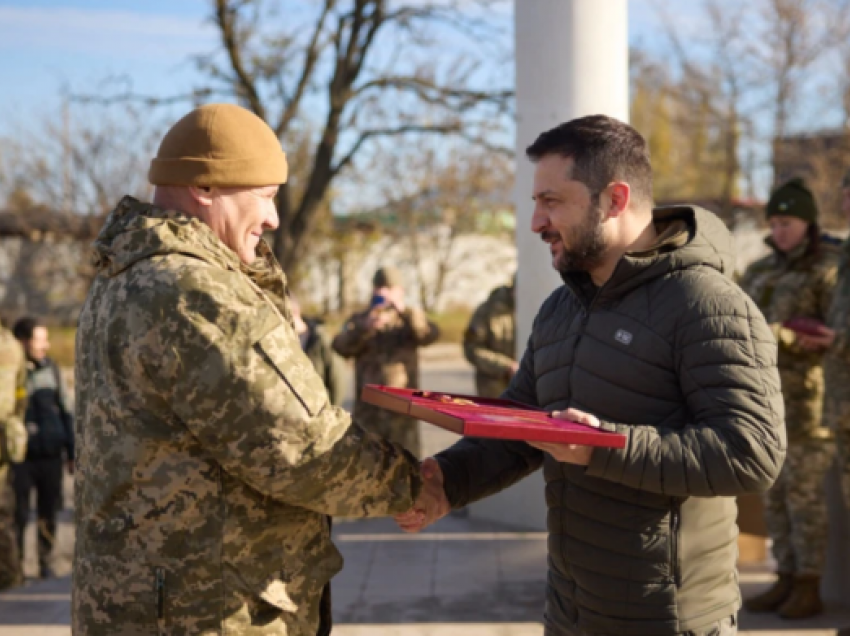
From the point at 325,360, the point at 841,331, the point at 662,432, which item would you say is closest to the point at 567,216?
the point at 662,432

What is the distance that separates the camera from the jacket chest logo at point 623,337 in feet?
9.75

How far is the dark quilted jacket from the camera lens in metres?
2.75

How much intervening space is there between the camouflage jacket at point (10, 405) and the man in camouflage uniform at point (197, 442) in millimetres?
4681

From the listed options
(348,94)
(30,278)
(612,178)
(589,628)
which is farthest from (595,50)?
(30,278)

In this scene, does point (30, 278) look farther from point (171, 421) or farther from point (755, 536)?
point (171, 421)

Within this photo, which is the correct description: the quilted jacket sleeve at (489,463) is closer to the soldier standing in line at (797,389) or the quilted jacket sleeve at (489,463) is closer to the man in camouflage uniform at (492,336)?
the soldier standing in line at (797,389)

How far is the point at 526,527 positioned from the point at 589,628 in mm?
4933

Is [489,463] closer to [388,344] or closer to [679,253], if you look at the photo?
[679,253]

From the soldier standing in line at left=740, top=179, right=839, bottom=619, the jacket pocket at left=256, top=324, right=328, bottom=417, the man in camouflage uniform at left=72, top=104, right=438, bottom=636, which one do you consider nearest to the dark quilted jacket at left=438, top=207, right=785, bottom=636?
the man in camouflage uniform at left=72, top=104, right=438, bottom=636

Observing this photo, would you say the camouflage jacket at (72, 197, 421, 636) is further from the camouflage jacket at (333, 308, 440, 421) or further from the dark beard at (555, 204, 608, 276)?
the camouflage jacket at (333, 308, 440, 421)

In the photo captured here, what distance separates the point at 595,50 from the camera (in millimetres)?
7352

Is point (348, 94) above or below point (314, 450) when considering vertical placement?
above

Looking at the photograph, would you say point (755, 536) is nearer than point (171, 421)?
No

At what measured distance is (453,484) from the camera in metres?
3.43
